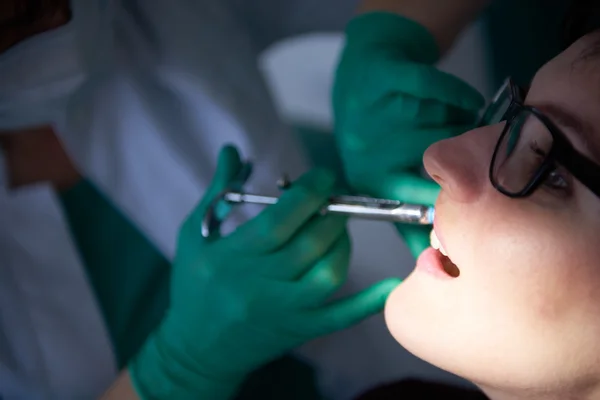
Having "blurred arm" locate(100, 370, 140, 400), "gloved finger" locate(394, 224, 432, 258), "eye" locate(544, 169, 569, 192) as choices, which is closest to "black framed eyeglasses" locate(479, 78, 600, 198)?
"eye" locate(544, 169, 569, 192)

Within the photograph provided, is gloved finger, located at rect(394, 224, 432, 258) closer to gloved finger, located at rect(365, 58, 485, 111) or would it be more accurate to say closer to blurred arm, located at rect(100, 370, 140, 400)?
gloved finger, located at rect(365, 58, 485, 111)

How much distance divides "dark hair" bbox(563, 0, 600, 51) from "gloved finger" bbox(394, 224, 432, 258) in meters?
0.27

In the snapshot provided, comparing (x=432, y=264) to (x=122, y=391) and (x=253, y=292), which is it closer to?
(x=253, y=292)

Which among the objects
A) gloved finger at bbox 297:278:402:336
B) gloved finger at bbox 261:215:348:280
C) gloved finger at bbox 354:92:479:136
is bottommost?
gloved finger at bbox 297:278:402:336

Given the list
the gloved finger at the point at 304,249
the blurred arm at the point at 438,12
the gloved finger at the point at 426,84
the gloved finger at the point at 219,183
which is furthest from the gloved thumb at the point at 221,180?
the blurred arm at the point at 438,12

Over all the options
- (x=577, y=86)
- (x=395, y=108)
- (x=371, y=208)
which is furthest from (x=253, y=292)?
(x=577, y=86)

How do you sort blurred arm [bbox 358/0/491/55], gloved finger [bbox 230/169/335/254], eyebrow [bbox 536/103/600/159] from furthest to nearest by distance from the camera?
blurred arm [bbox 358/0/491/55]
gloved finger [bbox 230/169/335/254]
eyebrow [bbox 536/103/600/159]

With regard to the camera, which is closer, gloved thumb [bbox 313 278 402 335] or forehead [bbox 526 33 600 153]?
forehead [bbox 526 33 600 153]

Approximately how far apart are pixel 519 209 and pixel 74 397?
0.75m

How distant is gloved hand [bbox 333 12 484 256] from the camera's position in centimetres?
70

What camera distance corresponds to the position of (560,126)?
46 cm

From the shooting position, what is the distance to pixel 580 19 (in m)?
0.58

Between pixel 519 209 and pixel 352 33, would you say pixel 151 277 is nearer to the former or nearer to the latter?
pixel 352 33

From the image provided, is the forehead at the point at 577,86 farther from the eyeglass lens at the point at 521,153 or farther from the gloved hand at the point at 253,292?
the gloved hand at the point at 253,292
